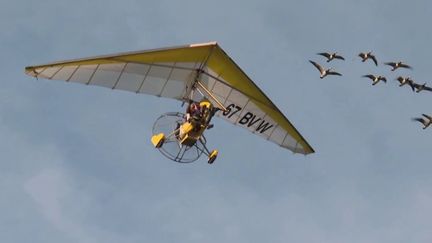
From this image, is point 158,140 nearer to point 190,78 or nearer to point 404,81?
point 190,78

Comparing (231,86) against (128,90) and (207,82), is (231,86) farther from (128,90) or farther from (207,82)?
(128,90)

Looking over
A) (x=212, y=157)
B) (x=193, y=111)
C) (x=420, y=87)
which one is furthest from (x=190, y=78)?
(x=420, y=87)

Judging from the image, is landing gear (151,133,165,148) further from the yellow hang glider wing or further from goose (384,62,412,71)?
goose (384,62,412,71)

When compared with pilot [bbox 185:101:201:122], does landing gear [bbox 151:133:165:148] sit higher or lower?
lower

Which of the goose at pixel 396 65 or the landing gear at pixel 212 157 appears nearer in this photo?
the landing gear at pixel 212 157

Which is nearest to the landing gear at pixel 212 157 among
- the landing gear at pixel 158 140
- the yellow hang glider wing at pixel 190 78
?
the landing gear at pixel 158 140

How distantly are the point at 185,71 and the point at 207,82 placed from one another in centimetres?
162

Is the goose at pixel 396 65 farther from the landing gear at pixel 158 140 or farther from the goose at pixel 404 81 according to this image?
the landing gear at pixel 158 140

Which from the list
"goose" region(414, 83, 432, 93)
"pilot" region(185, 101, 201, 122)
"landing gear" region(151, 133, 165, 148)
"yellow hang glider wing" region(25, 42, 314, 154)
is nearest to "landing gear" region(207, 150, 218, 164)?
"pilot" region(185, 101, 201, 122)

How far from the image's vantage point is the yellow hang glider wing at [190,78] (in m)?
39.1

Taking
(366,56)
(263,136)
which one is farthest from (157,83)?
(366,56)

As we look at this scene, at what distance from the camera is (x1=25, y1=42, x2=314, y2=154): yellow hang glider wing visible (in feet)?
128

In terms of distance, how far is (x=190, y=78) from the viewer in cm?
4241

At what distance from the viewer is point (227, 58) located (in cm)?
4184
